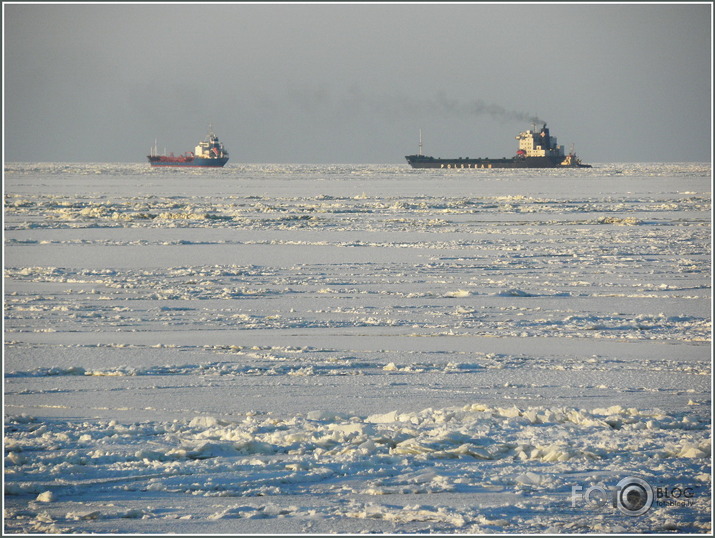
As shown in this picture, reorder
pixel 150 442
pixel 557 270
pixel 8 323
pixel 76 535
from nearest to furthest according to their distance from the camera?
1. pixel 76 535
2. pixel 150 442
3. pixel 8 323
4. pixel 557 270

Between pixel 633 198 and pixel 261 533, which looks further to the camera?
pixel 633 198

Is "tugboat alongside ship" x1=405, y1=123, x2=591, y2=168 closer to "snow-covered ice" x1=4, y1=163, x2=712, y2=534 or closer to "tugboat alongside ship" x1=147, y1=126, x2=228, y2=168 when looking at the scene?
"tugboat alongside ship" x1=147, y1=126, x2=228, y2=168

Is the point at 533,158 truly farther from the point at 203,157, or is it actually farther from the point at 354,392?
the point at 354,392

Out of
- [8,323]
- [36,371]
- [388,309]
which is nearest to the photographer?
[36,371]

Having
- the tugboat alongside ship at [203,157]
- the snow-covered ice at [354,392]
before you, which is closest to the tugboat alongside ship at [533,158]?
the tugboat alongside ship at [203,157]

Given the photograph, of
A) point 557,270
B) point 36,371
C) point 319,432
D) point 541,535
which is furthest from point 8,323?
point 557,270

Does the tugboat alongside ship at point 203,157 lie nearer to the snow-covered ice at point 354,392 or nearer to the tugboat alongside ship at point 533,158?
the tugboat alongside ship at point 533,158

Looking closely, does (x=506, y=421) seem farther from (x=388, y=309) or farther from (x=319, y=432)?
(x=388, y=309)
